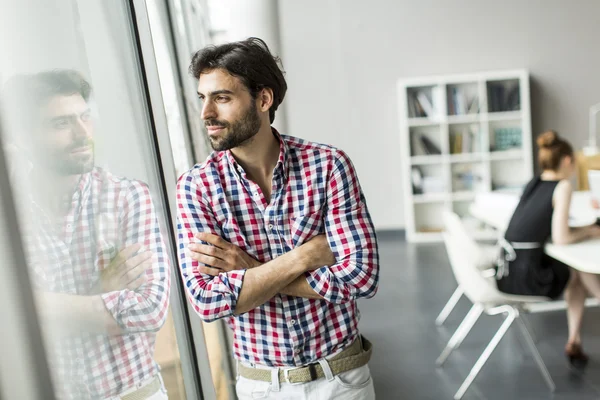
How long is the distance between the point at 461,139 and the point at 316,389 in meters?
6.32

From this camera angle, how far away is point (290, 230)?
1637 millimetres

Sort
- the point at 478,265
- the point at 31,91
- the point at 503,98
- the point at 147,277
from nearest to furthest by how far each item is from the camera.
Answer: the point at 31,91
the point at 147,277
the point at 478,265
the point at 503,98

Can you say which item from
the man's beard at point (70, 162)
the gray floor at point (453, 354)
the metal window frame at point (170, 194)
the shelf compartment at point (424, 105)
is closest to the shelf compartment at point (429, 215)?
the shelf compartment at point (424, 105)

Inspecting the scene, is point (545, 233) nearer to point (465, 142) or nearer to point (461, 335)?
point (461, 335)

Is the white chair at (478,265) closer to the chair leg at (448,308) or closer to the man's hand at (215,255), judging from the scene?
the chair leg at (448,308)

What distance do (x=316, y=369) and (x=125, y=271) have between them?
56 cm

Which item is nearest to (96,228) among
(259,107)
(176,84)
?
(259,107)

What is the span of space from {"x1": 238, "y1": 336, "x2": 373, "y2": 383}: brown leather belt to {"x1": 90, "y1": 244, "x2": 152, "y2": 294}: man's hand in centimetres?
37

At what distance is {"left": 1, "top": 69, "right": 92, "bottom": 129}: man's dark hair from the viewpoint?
103cm

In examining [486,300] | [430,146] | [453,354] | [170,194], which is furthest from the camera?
[430,146]

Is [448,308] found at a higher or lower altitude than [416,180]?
lower

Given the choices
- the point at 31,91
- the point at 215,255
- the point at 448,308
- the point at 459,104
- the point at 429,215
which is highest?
the point at 31,91

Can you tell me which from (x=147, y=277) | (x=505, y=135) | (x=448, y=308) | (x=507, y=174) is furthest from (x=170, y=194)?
(x=507, y=174)

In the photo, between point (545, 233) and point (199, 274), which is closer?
point (199, 274)
